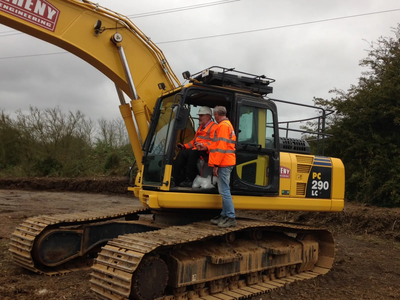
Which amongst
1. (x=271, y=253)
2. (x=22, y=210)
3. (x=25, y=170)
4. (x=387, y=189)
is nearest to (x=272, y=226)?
(x=271, y=253)

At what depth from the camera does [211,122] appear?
18.9 ft

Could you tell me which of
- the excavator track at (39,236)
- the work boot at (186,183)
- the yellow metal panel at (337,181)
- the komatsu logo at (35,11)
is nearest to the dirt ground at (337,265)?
the excavator track at (39,236)

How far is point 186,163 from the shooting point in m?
5.52

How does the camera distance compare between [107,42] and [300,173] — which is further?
[300,173]

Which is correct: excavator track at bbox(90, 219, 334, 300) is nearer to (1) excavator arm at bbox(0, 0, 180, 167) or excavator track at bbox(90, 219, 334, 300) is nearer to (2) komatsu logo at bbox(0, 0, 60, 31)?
(1) excavator arm at bbox(0, 0, 180, 167)

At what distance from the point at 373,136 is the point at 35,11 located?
38.5 ft

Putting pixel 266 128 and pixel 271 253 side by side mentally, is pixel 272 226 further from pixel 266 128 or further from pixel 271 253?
pixel 266 128

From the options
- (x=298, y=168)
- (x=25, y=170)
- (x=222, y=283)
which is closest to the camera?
(x=222, y=283)

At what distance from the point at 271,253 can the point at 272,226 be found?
0.40 metres

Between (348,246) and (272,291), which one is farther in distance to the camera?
(348,246)

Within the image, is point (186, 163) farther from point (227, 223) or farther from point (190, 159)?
point (227, 223)

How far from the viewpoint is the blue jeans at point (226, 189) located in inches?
207

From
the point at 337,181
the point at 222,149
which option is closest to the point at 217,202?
the point at 222,149

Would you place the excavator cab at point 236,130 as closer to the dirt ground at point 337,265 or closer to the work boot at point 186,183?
the work boot at point 186,183
